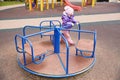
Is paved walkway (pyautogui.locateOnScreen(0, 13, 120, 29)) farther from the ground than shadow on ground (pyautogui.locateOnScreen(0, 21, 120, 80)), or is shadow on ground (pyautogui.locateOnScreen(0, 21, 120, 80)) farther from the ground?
paved walkway (pyautogui.locateOnScreen(0, 13, 120, 29))

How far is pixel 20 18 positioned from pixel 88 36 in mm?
4103

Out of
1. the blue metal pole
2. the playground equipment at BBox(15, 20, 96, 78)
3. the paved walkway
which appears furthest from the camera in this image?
the paved walkway

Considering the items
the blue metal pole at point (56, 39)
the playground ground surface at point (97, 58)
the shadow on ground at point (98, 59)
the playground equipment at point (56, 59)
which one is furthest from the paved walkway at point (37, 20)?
the blue metal pole at point (56, 39)

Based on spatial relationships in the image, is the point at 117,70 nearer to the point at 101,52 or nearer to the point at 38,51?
the point at 101,52

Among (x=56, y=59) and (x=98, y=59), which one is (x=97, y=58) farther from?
(x=56, y=59)

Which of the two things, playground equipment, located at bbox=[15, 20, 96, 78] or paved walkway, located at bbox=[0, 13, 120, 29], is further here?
paved walkway, located at bbox=[0, 13, 120, 29]

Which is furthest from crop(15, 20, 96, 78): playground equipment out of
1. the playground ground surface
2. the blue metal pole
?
the playground ground surface

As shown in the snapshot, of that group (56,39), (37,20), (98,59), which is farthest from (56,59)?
(37,20)

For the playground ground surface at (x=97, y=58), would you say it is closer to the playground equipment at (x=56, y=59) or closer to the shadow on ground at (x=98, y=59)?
the shadow on ground at (x=98, y=59)

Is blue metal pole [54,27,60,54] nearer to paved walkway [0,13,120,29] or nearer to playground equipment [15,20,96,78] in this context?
playground equipment [15,20,96,78]

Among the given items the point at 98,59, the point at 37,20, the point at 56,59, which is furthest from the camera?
the point at 37,20

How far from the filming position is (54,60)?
14.8 ft

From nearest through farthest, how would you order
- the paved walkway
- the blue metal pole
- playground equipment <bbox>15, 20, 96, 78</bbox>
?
playground equipment <bbox>15, 20, 96, 78</bbox>, the blue metal pole, the paved walkway

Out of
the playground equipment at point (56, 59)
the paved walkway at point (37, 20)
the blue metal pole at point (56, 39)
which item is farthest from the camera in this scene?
the paved walkway at point (37, 20)
